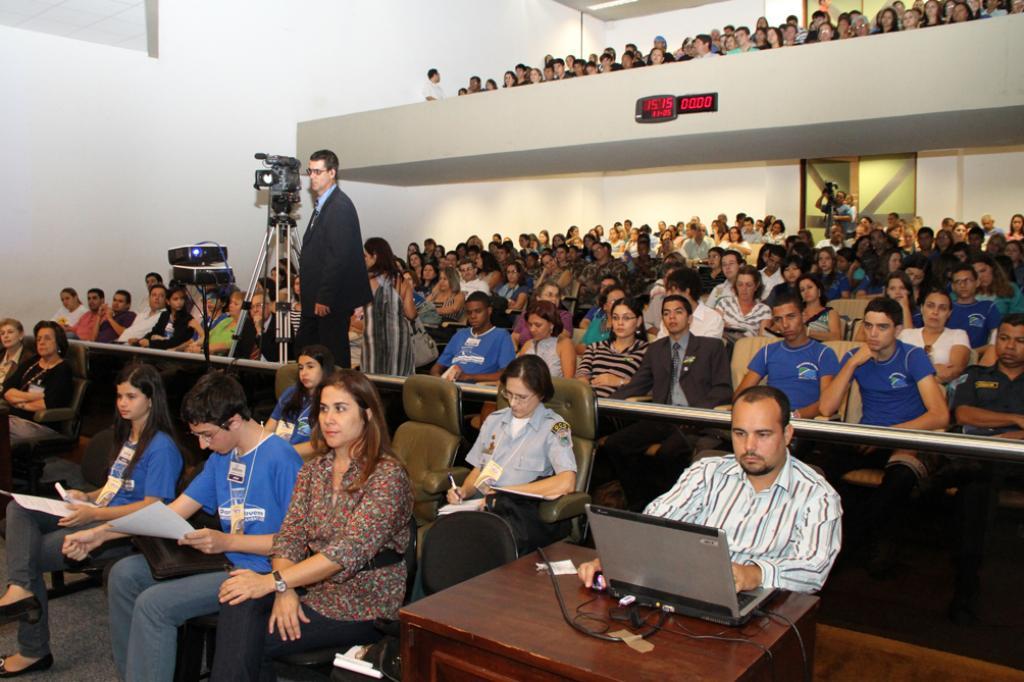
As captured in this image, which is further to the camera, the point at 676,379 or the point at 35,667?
the point at 676,379

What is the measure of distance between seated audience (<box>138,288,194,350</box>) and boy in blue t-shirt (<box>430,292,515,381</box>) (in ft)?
10.2

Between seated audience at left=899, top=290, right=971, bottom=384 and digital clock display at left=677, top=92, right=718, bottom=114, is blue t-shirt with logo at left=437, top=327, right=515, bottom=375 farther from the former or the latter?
digital clock display at left=677, top=92, right=718, bottom=114

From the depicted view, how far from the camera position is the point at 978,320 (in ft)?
16.6

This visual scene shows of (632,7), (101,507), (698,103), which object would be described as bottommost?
(101,507)

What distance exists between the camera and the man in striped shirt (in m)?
1.99

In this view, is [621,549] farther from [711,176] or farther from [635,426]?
[711,176]

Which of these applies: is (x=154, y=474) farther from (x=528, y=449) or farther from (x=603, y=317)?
(x=603, y=317)

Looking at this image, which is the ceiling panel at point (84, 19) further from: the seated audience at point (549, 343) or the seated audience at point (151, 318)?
the seated audience at point (549, 343)

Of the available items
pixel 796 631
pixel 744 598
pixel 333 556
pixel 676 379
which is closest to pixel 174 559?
pixel 333 556

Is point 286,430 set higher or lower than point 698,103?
lower

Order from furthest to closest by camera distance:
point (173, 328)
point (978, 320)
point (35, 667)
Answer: point (173, 328), point (978, 320), point (35, 667)

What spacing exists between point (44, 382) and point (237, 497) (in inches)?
122

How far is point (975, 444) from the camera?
2.45 m

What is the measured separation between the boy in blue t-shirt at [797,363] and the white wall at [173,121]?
19.0 ft
